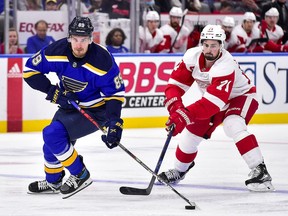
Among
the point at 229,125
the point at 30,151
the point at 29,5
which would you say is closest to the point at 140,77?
the point at 29,5

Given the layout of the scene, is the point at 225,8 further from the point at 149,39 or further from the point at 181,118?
the point at 181,118

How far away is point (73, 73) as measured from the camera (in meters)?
6.57

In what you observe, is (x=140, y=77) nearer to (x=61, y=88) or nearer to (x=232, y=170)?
(x=232, y=170)

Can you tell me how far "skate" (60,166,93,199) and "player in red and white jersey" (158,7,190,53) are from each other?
5.80m

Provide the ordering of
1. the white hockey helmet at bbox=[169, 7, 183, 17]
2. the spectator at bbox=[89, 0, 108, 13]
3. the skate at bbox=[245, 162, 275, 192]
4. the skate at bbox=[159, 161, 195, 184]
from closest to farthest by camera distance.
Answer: the skate at bbox=[245, 162, 275, 192] → the skate at bbox=[159, 161, 195, 184] → the spectator at bbox=[89, 0, 108, 13] → the white hockey helmet at bbox=[169, 7, 183, 17]

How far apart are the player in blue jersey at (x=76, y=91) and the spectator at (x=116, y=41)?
16.3ft

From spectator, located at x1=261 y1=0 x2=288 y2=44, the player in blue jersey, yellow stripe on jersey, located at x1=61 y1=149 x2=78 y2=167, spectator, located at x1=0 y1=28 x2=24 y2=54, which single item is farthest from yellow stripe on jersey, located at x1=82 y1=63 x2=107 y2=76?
spectator, located at x1=261 y1=0 x2=288 y2=44

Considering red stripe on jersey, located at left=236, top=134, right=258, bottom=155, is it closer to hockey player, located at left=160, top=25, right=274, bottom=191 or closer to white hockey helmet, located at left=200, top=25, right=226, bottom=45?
hockey player, located at left=160, top=25, right=274, bottom=191

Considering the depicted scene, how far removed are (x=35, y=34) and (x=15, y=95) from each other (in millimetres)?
918

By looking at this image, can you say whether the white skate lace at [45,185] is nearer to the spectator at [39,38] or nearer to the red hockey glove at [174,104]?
the red hockey glove at [174,104]

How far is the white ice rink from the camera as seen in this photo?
6.23 metres

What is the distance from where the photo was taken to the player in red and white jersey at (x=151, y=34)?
11996 millimetres

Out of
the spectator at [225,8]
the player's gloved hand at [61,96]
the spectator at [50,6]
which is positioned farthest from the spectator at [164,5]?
the player's gloved hand at [61,96]

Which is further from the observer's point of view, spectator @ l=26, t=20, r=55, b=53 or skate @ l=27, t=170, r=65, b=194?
spectator @ l=26, t=20, r=55, b=53
